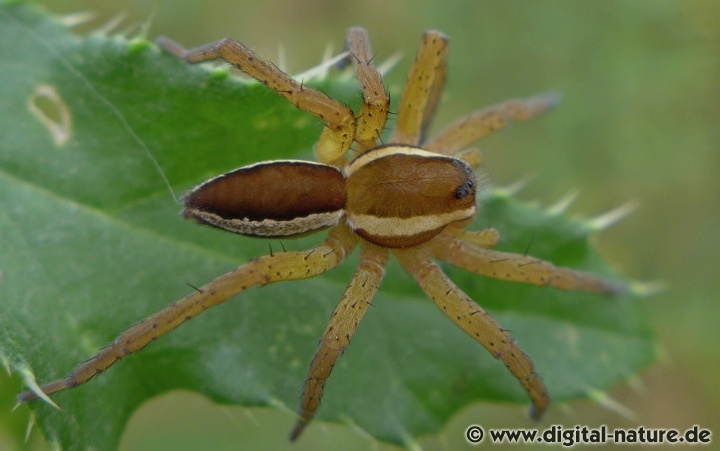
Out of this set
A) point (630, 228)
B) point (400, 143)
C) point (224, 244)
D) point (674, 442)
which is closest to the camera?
point (224, 244)

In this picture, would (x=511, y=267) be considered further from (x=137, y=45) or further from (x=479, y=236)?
(x=137, y=45)

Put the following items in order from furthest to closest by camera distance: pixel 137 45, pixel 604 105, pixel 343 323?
pixel 604 105 < pixel 343 323 < pixel 137 45

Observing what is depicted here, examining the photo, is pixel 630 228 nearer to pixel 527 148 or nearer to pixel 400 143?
pixel 527 148

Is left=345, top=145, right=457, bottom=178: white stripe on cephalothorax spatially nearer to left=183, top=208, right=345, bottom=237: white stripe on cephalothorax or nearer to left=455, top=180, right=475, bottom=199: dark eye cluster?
left=455, top=180, right=475, bottom=199: dark eye cluster

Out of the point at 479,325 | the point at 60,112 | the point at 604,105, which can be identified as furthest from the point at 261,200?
the point at 604,105

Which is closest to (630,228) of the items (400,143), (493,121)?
(493,121)

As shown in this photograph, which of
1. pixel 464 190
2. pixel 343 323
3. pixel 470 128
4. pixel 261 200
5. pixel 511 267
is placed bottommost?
pixel 343 323
